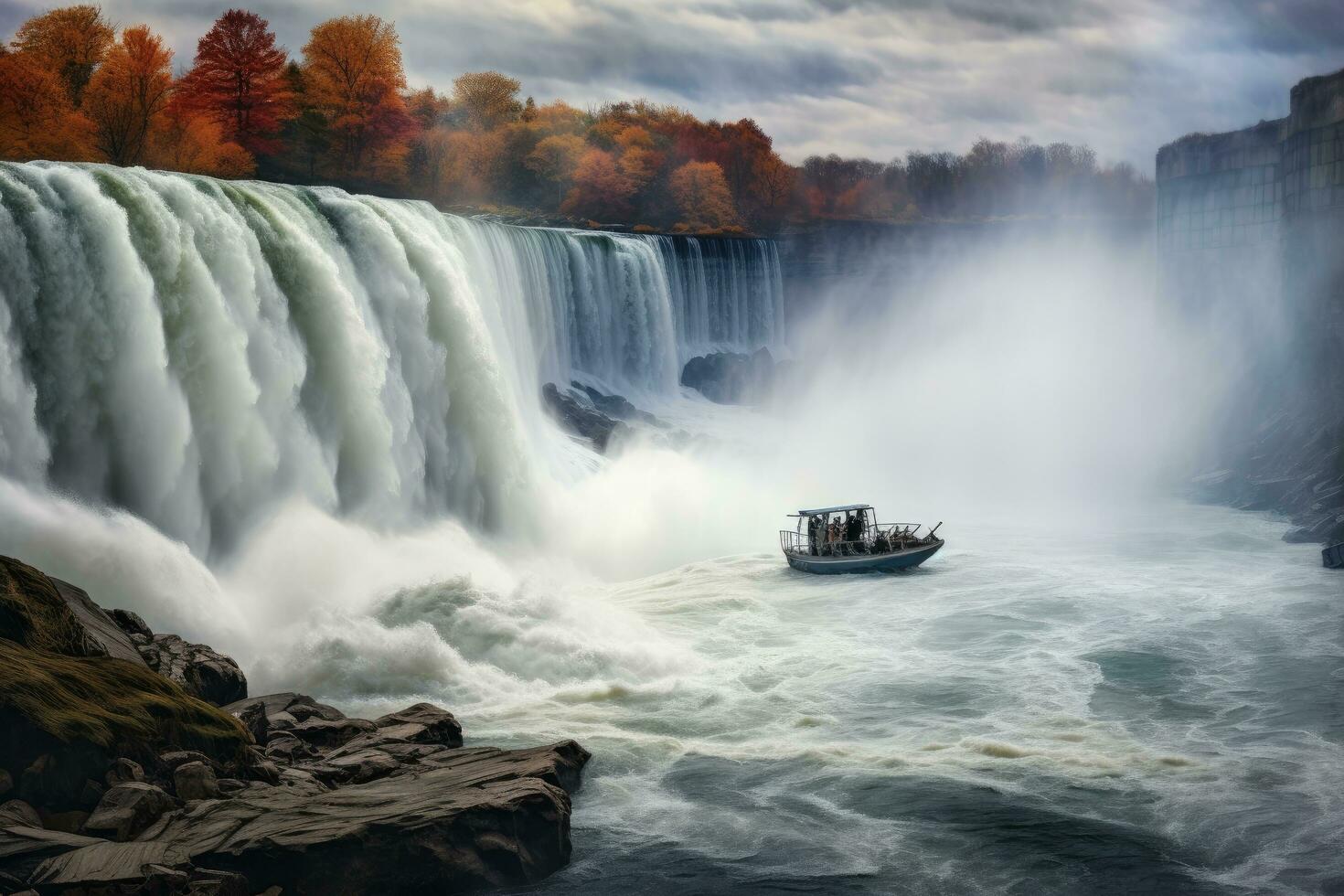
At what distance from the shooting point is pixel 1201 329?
172ft

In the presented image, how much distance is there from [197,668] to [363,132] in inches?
2459

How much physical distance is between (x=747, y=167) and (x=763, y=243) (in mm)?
39934

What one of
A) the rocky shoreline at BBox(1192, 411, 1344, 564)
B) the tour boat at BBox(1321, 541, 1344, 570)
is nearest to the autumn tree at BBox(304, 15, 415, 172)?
the rocky shoreline at BBox(1192, 411, 1344, 564)

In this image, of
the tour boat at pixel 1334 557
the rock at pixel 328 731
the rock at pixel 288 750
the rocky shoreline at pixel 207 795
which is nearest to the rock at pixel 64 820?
the rocky shoreline at pixel 207 795

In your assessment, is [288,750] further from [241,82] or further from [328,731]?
[241,82]

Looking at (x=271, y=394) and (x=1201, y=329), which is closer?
(x=271, y=394)

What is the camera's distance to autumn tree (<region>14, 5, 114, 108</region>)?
60.9 metres

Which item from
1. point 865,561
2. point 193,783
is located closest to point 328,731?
point 193,783

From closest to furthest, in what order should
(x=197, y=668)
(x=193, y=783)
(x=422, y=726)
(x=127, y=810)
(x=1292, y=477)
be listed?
1. (x=127, y=810)
2. (x=193, y=783)
3. (x=422, y=726)
4. (x=197, y=668)
5. (x=1292, y=477)

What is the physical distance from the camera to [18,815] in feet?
36.8

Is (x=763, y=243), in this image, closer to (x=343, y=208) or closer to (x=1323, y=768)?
(x=343, y=208)

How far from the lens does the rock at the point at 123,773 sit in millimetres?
12125

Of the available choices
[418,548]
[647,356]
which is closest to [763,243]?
[647,356]

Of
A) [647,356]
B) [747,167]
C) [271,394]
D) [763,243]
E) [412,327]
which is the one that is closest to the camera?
[271,394]
